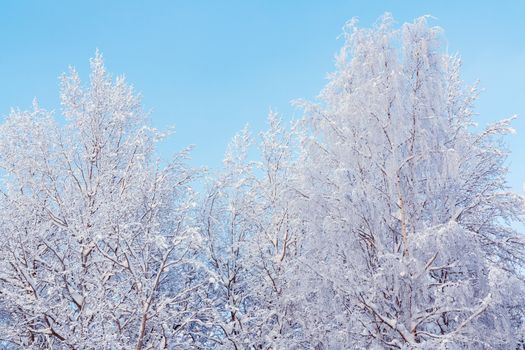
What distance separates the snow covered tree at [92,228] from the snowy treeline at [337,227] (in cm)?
5

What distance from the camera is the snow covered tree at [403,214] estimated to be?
257 inches

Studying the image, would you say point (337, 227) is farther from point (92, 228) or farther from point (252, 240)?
point (252, 240)

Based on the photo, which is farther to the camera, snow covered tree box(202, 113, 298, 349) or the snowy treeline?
snow covered tree box(202, 113, 298, 349)

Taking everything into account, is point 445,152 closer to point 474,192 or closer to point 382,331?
point 474,192

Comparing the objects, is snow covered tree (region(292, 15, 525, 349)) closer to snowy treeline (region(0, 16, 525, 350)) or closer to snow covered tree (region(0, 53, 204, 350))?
snowy treeline (region(0, 16, 525, 350))

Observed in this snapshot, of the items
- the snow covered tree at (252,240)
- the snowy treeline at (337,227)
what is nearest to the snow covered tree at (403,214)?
the snowy treeline at (337,227)

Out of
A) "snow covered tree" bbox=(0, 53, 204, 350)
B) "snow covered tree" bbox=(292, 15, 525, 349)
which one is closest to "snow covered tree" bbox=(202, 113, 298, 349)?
"snow covered tree" bbox=(0, 53, 204, 350)

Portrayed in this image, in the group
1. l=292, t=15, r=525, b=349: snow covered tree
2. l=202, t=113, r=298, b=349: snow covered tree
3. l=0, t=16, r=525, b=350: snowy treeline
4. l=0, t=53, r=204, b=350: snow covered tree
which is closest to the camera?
l=292, t=15, r=525, b=349: snow covered tree

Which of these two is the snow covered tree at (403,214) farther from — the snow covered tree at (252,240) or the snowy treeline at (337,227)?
the snow covered tree at (252,240)

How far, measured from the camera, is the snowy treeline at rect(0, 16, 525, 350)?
6.78m

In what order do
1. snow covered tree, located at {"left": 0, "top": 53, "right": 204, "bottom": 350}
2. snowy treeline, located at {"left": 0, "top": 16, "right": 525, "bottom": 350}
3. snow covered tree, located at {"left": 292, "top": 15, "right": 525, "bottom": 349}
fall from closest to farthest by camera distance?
1. snow covered tree, located at {"left": 292, "top": 15, "right": 525, "bottom": 349}
2. snowy treeline, located at {"left": 0, "top": 16, "right": 525, "bottom": 350}
3. snow covered tree, located at {"left": 0, "top": 53, "right": 204, "bottom": 350}

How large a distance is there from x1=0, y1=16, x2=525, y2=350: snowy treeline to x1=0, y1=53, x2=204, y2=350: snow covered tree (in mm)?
52

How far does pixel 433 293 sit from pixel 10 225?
821cm

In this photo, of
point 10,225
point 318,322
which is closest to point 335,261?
point 318,322
